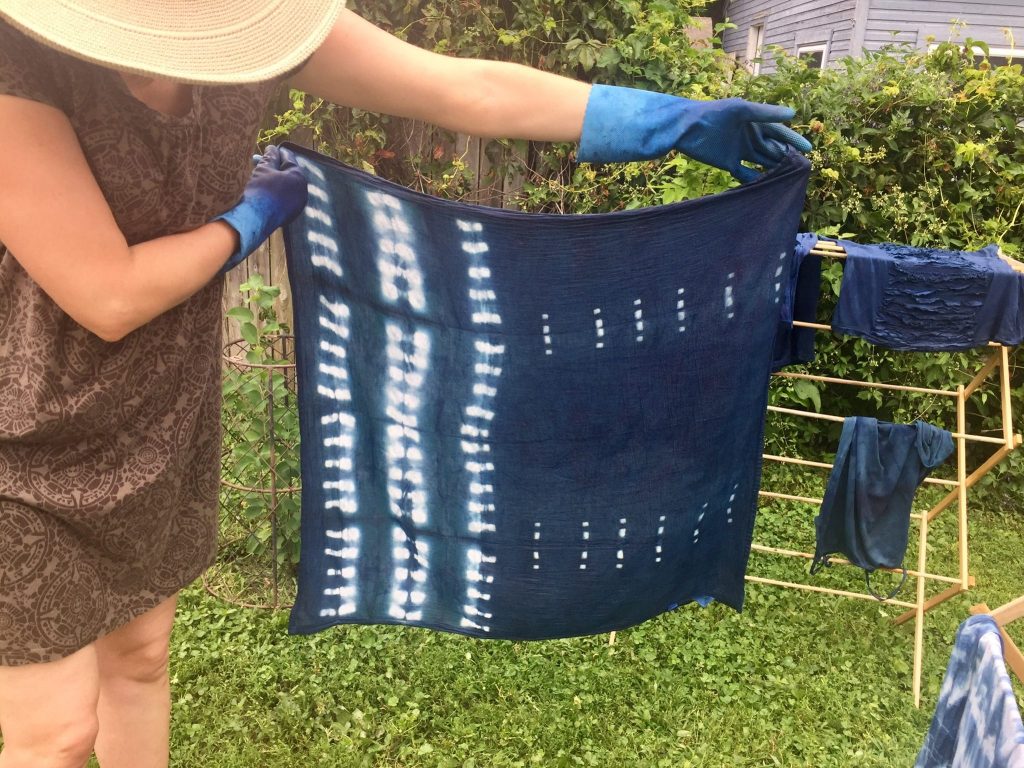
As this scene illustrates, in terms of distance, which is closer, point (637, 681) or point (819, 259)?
point (819, 259)

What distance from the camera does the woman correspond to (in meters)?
1.10

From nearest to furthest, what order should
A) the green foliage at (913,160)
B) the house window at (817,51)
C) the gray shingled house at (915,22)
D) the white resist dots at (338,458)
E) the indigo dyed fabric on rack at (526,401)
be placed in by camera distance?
the indigo dyed fabric on rack at (526,401), the white resist dots at (338,458), the green foliage at (913,160), the gray shingled house at (915,22), the house window at (817,51)

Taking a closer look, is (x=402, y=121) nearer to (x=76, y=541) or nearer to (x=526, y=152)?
(x=526, y=152)

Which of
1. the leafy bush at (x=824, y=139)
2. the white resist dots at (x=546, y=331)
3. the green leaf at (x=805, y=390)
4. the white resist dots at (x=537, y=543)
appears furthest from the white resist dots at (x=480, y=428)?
the green leaf at (x=805, y=390)

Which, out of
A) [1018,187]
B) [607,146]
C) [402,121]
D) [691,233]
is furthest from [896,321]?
[402,121]

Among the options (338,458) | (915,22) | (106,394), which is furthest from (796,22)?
(106,394)

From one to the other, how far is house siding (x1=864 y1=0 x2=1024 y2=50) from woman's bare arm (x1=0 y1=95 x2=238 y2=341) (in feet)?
27.7

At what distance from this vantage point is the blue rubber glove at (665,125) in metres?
1.66

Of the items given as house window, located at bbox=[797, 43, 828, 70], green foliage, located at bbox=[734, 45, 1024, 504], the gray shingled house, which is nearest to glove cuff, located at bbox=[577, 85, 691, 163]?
green foliage, located at bbox=[734, 45, 1024, 504]

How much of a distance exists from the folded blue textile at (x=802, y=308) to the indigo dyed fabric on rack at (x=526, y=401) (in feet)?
1.55

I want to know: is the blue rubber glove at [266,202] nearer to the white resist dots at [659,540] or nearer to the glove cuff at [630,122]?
the glove cuff at [630,122]

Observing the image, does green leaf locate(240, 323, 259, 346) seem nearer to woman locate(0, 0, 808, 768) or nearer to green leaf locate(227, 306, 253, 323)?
green leaf locate(227, 306, 253, 323)

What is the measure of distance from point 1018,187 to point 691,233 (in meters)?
3.13

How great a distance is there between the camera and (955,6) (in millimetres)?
7867
